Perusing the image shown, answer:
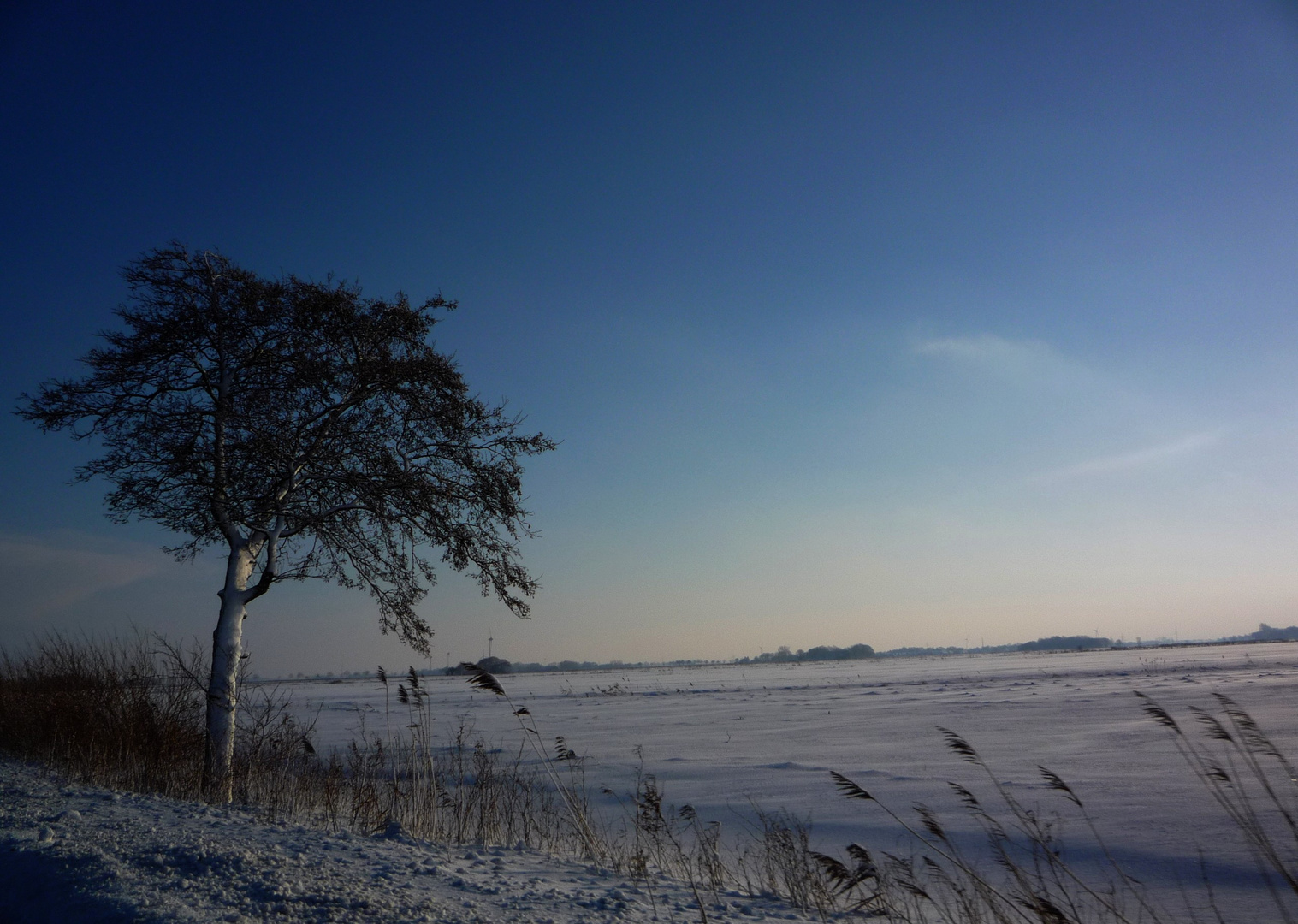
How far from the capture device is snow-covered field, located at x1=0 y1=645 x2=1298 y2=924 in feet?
12.9

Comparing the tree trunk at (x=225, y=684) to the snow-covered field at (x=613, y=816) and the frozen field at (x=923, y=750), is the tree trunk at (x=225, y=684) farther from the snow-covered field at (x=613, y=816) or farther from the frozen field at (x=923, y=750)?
the frozen field at (x=923, y=750)

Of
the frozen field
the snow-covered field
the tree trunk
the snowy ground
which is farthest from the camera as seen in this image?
the tree trunk

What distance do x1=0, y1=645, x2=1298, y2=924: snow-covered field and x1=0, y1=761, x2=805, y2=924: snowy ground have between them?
0.7 inches

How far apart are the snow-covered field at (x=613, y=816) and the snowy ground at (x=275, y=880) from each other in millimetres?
17

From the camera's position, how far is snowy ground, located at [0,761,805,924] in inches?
146

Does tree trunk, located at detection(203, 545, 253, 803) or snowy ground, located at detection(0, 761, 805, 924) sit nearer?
snowy ground, located at detection(0, 761, 805, 924)

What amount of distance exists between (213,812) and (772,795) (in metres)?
6.94

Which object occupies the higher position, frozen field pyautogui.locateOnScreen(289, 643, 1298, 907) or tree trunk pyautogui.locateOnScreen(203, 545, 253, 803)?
tree trunk pyautogui.locateOnScreen(203, 545, 253, 803)

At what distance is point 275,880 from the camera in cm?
402

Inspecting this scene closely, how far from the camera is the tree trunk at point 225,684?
8.08m

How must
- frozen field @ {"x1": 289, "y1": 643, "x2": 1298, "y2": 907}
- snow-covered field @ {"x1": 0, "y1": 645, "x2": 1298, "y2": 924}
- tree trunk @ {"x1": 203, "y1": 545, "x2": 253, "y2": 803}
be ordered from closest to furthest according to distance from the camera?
snow-covered field @ {"x1": 0, "y1": 645, "x2": 1298, "y2": 924} → frozen field @ {"x1": 289, "y1": 643, "x2": 1298, "y2": 907} → tree trunk @ {"x1": 203, "y1": 545, "x2": 253, "y2": 803}

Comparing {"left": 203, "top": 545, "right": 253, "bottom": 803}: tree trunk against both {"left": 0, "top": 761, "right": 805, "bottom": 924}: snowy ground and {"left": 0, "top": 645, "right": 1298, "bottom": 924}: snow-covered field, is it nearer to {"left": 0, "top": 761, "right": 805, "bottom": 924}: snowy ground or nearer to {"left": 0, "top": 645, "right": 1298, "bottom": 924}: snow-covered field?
{"left": 0, "top": 645, "right": 1298, "bottom": 924}: snow-covered field

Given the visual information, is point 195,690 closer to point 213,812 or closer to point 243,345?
point 213,812

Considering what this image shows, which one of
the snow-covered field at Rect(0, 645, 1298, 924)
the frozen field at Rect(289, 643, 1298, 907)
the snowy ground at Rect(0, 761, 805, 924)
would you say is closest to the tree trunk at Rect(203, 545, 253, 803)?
the snow-covered field at Rect(0, 645, 1298, 924)
